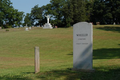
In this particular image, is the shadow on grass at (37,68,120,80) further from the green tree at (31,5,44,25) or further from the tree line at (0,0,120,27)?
the green tree at (31,5,44,25)

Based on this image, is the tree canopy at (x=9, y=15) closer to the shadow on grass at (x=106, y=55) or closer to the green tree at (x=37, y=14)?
the green tree at (x=37, y=14)

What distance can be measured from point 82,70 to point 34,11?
8203cm

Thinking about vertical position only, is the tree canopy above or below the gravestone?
above

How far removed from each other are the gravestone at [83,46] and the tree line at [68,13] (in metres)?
58.9

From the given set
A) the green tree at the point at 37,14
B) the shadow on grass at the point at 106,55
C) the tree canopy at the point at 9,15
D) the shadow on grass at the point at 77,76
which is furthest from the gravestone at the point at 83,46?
the green tree at the point at 37,14

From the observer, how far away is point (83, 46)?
7371 mm

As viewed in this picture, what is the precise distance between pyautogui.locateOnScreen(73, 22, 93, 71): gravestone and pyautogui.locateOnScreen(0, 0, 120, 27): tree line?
5893 centimetres

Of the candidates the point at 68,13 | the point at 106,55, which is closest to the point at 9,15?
the point at 68,13

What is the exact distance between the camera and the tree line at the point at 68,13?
6681 centimetres

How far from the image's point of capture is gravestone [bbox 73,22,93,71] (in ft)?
23.7

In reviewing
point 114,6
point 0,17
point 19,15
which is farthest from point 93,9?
point 0,17

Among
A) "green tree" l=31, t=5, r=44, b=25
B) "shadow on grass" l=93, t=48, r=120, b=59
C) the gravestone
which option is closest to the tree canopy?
"green tree" l=31, t=5, r=44, b=25

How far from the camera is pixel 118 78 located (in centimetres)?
618

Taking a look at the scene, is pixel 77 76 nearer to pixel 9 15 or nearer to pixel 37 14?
pixel 9 15
